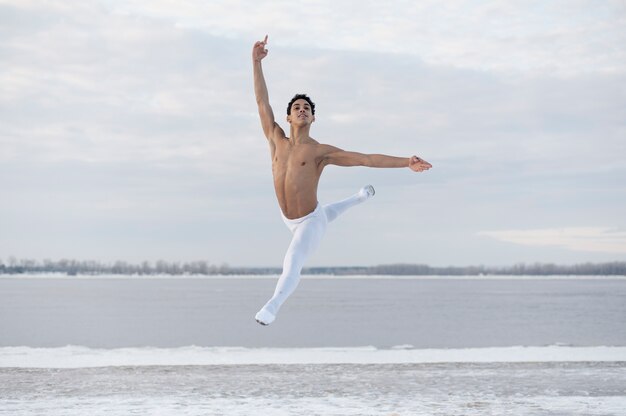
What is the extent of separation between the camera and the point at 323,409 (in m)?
15.6

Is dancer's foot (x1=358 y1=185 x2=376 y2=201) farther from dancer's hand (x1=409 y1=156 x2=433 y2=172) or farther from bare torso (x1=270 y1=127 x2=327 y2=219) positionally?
dancer's hand (x1=409 y1=156 x2=433 y2=172)

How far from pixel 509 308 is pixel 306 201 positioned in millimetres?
89635

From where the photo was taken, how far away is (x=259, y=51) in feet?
20.5

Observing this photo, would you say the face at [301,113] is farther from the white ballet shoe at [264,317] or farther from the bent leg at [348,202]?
the white ballet shoe at [264,317]

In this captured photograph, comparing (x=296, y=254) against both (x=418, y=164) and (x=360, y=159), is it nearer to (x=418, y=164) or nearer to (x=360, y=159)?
(x=360, y=159)

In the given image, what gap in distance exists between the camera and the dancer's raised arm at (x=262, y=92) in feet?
20.0

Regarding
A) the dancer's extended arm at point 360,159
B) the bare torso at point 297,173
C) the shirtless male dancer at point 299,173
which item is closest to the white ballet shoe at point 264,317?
the shirtless male dancer at point 299,173

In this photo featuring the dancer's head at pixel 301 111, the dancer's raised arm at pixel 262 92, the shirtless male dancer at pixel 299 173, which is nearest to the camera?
the shirtless male dancer at pixel 299 173

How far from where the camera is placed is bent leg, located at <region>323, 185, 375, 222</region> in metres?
6.32

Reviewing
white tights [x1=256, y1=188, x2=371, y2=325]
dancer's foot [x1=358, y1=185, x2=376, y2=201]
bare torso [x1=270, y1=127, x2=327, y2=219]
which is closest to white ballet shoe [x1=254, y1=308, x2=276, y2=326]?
white tights [x1=256, y1=188, x2=371, y2=325]

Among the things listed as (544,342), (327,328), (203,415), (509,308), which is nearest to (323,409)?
(203,415)

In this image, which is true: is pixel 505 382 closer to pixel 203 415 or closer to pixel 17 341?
pixel 203 415

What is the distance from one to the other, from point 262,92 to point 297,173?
2.69ft

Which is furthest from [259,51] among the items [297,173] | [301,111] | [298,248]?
Result: [298,248]
